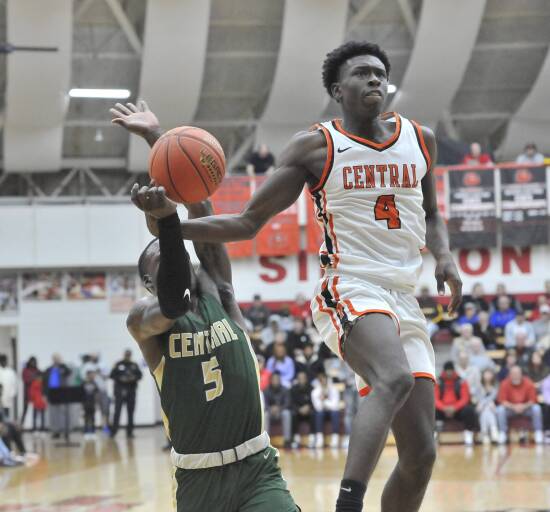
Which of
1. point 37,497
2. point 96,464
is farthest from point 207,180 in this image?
point 96,464

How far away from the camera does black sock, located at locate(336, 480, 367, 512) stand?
4.22m

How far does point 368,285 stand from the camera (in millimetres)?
4875

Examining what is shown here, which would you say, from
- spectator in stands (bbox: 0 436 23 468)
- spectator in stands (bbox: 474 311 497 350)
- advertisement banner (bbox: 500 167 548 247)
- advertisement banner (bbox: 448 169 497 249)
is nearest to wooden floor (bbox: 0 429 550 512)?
spectator in stands (bbox: 0 436 23 468)

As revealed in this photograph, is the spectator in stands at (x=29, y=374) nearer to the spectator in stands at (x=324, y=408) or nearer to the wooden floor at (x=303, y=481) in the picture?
the wooden floor at (x=303, y=481)

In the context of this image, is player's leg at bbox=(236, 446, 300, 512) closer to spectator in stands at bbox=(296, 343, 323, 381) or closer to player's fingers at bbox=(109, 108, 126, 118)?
player's fingers at bbox=(109, 108, 126, 118)

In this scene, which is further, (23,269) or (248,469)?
(23,269)

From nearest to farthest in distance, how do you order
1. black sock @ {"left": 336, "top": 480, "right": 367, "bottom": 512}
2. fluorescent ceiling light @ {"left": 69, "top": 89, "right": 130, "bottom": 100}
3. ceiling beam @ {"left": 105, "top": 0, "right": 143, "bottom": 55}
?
1. black sock @ {"left": 336, "top": 480, "right": 367, "bottom": 512}
2. ceiling beam @ {"left": 105, "top": 0, "right": 143, "bottom": 55}
3. fluorescent ceiling light @ {"left": 69, "top": 89, "right": 130, "bottom": 100}

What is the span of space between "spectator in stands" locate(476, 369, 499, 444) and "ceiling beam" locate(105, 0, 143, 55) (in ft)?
35.8

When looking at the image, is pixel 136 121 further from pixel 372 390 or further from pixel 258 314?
pixel 258 314

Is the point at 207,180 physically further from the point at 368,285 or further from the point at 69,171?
the point at 69,171

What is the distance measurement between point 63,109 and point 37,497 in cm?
1394

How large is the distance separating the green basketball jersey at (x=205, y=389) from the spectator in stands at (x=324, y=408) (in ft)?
41.6

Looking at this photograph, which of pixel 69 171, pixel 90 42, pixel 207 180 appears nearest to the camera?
pixel 207 180

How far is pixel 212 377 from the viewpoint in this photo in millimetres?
4688
